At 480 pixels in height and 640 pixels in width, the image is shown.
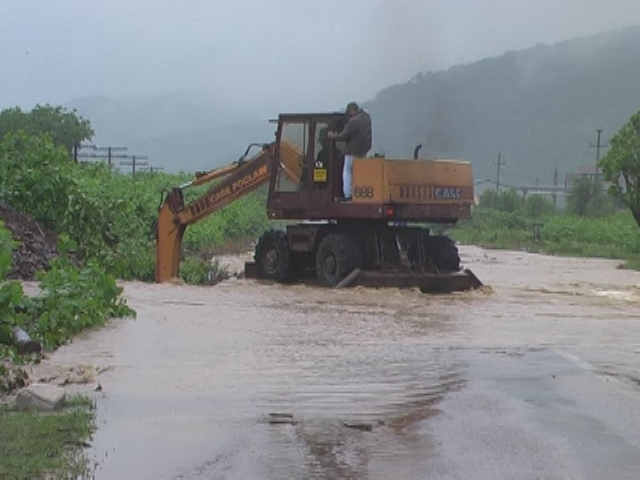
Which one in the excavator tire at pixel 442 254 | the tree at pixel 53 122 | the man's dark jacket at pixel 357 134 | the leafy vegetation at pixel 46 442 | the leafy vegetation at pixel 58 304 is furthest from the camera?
the tree at pixel 53 122

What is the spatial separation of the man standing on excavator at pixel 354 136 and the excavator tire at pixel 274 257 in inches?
72.5

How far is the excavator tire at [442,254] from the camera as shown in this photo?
66.9ft

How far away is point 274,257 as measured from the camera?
20844 mm

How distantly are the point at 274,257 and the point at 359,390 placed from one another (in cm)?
1131

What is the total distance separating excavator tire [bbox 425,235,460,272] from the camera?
2041 centimetres

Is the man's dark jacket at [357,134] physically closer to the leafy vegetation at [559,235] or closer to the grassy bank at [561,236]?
the leafy vegetation at [559,235]

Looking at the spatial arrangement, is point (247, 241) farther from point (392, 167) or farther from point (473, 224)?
point (473, 224)

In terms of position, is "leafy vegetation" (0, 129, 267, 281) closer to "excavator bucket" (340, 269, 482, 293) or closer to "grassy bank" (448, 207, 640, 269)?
"excavator bucket" (340, 269, 482, 293)

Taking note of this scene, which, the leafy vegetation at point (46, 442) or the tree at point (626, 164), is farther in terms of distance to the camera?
the tree at point (626, 164)

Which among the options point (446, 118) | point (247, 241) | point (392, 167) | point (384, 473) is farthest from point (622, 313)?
point (247, 241)

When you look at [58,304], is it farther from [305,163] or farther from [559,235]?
[559,235]

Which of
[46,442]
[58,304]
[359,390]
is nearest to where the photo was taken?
[46,442]

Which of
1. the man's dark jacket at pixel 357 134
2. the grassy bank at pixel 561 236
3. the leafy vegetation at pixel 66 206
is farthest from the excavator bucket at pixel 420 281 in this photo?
the grassy bank at pixel 561 236

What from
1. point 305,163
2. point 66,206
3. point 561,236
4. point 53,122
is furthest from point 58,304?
point 53,122
